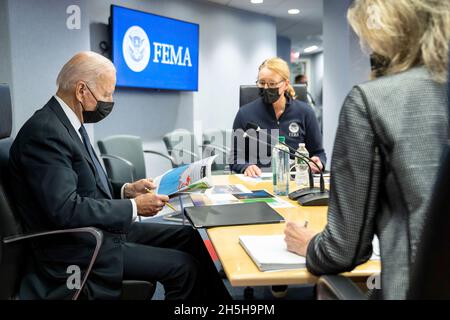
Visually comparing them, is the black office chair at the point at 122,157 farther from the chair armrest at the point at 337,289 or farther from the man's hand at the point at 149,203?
the chair armrest at the point at 337,289

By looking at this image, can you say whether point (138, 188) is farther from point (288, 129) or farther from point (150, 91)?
point (150, 91)

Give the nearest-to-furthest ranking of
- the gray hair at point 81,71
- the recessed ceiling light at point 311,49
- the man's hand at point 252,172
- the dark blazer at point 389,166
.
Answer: the dark blazer at point 389,166 → the gray hair at point 81,71 → the man's hand at point 252,172 → the recessed ceiling light at point 311,49

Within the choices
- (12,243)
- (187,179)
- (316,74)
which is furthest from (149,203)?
(316,74)

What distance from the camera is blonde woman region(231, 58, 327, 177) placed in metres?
2.66

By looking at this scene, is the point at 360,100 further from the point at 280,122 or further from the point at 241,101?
the point at 241,101

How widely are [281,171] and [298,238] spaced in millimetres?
834

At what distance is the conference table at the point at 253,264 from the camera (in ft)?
2.98

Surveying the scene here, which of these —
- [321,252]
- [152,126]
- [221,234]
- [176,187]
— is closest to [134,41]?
[152,126]

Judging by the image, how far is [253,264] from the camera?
98 cm

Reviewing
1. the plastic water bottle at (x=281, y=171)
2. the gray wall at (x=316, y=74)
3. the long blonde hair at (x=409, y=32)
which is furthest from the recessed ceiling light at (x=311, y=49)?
the long blonde hair at (x=409, y=32)

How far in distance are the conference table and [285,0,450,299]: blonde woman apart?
96 millimetres

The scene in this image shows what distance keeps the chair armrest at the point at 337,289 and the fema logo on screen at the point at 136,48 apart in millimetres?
3886

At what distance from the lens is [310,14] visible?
6828 mm

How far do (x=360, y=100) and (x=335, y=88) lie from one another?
4.66 metres
